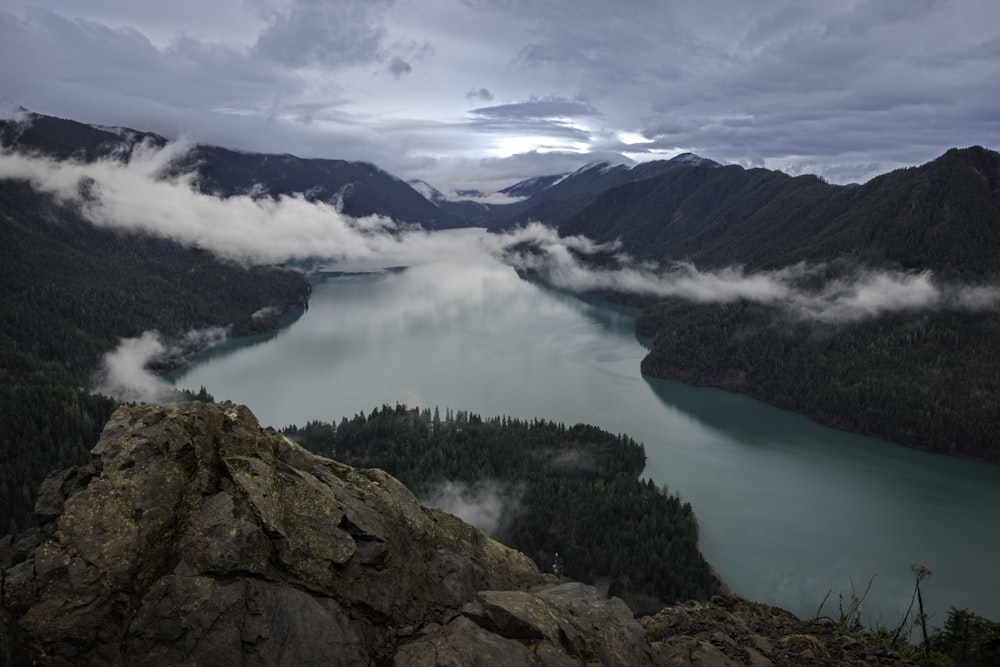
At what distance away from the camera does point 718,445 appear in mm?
92125

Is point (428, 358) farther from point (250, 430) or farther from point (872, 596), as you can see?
point (250, 430)

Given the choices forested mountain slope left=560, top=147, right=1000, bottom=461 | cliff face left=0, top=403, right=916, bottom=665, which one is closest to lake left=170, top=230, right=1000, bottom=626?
forested mountain slope left=560, top=147, right=1000, bottom=461

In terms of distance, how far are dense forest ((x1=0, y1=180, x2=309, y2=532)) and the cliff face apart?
62.3 metres

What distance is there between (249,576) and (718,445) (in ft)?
298

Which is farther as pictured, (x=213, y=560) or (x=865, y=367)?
(x=865, y=367)

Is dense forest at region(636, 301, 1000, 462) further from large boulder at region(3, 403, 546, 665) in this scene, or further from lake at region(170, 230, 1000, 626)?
large boulder at region(3, 403, 546, 665)

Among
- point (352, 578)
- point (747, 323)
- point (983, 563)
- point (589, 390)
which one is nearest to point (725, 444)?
point (589, 390)

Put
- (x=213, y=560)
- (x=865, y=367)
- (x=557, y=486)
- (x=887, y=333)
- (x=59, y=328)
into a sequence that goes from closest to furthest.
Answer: (x=213, y=560), (x=557, y=486), (x=865, y=367), (x=887, y=333), (x=59, y=328)

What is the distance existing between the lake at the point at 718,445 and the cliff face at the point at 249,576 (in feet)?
127

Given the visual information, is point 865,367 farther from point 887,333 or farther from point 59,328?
point 59,328

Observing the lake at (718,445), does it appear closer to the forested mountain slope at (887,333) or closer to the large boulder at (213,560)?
the forested mountain slope at (887,333)

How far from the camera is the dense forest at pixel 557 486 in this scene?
5334cm

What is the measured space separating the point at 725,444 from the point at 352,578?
3545 inches

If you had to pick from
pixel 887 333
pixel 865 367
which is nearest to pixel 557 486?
pixel 865 367
